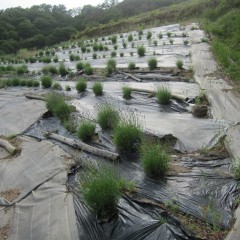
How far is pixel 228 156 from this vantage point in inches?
169

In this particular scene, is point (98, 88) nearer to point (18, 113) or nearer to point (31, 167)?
point (18, 113)

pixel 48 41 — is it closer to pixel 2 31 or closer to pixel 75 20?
pixel 2 31

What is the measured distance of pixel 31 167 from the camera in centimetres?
516

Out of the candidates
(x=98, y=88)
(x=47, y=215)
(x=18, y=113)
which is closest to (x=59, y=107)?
(x=98, y=88)

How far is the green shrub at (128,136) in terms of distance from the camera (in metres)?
4.67

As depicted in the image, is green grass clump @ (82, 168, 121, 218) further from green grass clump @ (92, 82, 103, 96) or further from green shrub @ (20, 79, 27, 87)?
green shrub @ (20, 79, 27, 87)

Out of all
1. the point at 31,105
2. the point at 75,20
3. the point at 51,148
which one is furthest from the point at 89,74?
the point at 75,20

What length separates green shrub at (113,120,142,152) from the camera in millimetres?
4668

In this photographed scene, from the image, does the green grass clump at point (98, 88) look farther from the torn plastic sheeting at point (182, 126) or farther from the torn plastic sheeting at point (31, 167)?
the torn plastic sheeting at point (31, 167)

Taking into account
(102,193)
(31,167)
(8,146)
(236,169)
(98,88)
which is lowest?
(8,146)

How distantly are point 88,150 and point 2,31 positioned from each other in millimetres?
34437

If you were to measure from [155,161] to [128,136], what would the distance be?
85cm

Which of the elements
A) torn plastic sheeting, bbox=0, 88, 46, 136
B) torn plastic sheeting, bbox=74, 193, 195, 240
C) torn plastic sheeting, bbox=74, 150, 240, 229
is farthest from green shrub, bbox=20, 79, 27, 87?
torn plastic sheeting, bbox=74, 193, 195, 240

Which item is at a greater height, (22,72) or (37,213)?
(37,213)
